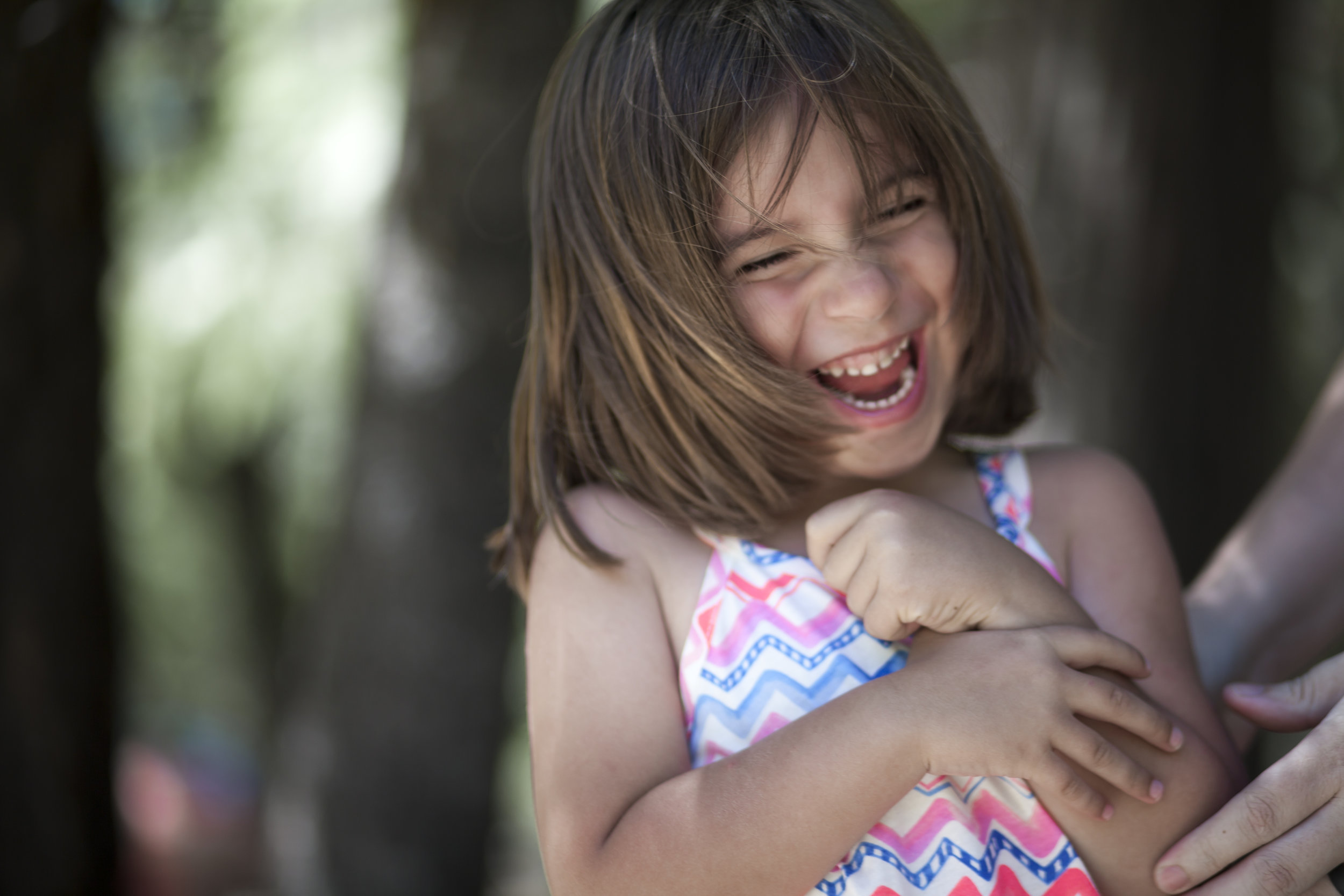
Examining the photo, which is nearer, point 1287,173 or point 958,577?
point 958,577

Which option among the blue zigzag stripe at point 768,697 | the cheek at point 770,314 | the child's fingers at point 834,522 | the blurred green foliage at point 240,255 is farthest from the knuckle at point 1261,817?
the blurred green foliage at point 240,255

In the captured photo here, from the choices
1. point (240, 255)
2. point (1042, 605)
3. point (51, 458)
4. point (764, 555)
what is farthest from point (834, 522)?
point (240, 255)

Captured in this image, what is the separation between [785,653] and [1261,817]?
0.62 meters

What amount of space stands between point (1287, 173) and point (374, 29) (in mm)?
4697

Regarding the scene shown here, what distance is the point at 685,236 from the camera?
1.48 m

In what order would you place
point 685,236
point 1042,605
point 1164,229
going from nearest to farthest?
point 1042,605, point 685,236, point 1164,229

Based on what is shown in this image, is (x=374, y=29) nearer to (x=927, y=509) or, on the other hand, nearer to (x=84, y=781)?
(x=84, y=781)

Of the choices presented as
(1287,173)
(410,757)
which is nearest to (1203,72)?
(1287,173)

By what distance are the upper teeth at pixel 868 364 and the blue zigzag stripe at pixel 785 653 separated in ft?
1.18

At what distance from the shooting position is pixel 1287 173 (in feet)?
13.2

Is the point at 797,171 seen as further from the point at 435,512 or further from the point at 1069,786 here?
the point at 435,512

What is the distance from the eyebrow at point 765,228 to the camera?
144 centimetres

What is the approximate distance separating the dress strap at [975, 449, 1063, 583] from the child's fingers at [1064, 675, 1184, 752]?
26 centimetres

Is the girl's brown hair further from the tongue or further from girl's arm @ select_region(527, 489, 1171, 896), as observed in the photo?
girl's arm @ select_region(527, 489, 1171, 896)
